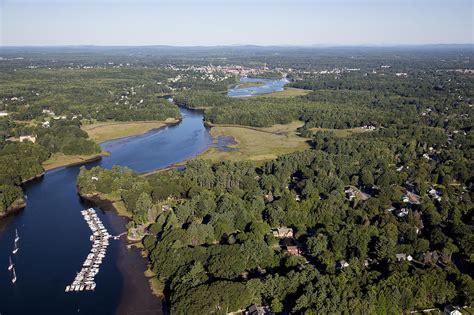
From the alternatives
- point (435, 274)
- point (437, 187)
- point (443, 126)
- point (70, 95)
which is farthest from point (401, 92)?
point (435, 274)

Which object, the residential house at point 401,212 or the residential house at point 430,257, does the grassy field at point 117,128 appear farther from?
the residential house at point 430,257

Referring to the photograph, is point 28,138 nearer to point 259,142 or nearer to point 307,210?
point 259,142

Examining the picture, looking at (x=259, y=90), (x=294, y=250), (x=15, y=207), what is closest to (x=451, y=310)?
(x=294, y=250)

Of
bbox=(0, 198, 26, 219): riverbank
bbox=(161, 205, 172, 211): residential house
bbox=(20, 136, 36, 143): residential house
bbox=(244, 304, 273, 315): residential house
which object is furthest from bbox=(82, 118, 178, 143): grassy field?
bbox=(244, 304, 273, 315): residential house

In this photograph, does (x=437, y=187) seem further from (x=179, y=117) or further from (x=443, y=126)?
(x=179, y=117)

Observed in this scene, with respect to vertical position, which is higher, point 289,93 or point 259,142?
point 289,93

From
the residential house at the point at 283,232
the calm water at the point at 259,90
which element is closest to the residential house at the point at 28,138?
the residential house at the point at 283,232
